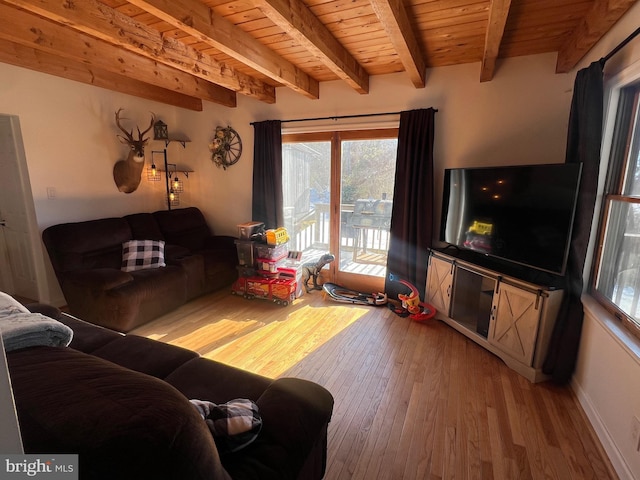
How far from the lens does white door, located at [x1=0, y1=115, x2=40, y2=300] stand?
2.99m

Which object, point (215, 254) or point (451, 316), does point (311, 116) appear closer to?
point (215, 254)

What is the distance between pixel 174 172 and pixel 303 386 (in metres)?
4.10

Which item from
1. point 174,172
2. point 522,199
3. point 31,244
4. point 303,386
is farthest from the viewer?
point 174,172

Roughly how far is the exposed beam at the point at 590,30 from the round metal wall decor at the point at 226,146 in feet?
11.6

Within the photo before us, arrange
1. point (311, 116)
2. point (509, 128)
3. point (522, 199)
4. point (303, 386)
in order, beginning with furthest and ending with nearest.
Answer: point (311, 116), point (509, 128), point (522, 199), point (303, 386)

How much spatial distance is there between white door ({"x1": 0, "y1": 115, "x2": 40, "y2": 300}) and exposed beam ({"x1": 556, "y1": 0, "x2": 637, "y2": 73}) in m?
4.74

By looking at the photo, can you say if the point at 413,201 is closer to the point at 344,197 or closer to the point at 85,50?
the point at 344,197

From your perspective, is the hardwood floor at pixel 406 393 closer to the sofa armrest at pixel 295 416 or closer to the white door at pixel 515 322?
the white door at pixel 515 322

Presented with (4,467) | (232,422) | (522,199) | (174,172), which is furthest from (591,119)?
(174,172)

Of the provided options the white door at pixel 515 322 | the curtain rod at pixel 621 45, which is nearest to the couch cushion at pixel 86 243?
the white door at pixel 515 322

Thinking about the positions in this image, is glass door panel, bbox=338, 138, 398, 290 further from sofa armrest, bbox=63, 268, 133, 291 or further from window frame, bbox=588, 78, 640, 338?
sofa armrest, bbox=63, 268, 133, 291

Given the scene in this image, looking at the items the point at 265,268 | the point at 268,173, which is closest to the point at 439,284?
the point at 265,268

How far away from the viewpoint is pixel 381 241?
375 centimetres

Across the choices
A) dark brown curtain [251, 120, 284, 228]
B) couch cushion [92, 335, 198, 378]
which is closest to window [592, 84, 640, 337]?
couch cushion [92, 335, 198, 378]
